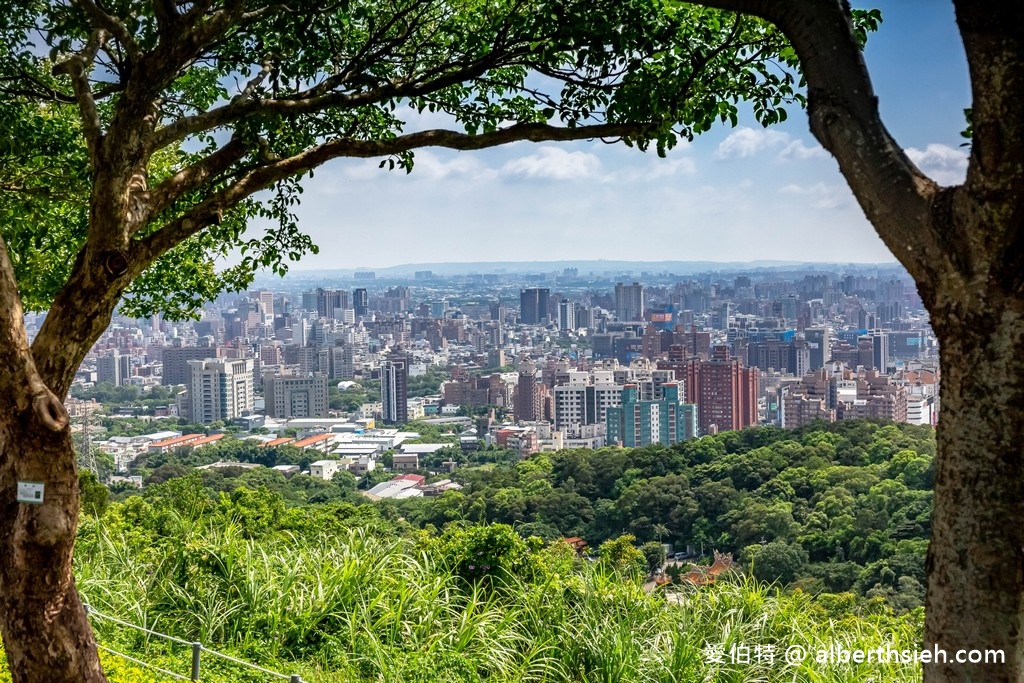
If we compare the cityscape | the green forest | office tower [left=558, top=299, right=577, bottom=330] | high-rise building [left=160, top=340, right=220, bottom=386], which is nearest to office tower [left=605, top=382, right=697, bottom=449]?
the cityscape

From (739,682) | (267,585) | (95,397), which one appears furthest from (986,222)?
(95,397)

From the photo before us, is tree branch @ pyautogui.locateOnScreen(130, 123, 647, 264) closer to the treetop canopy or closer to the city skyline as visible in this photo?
the treetop canopy

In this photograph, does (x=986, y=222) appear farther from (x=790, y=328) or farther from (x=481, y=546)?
(x=790, y=328)

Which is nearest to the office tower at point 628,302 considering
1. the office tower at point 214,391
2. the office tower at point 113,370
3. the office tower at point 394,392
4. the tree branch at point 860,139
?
the office tower at point 394,392

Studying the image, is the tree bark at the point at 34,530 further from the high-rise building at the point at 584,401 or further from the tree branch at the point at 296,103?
the high-rise building at the point at 584,401

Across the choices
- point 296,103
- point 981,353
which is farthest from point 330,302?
point 981,353

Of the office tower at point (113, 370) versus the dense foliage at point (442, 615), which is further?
the office tower at point (113, 370)
